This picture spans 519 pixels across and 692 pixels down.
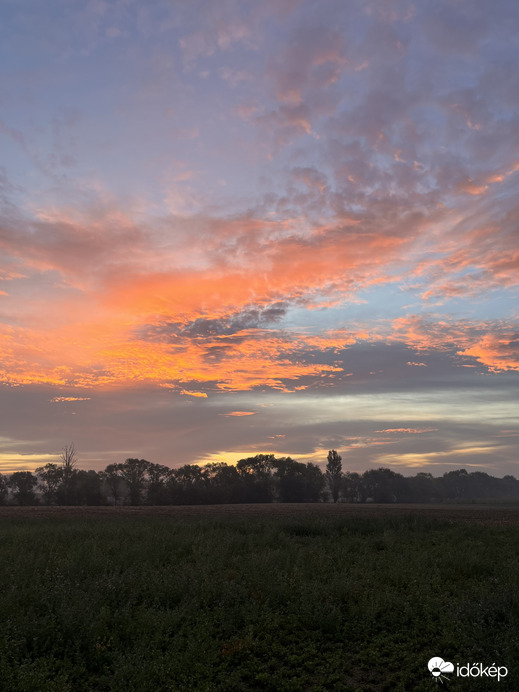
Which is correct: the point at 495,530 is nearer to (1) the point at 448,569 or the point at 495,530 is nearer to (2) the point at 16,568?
(1) the point at 448,569

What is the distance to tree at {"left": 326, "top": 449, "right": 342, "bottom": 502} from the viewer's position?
12631 cm

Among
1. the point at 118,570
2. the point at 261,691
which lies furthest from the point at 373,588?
the point at 118,570

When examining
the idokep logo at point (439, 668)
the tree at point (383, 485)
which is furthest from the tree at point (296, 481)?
the idokep logo at point (439, 668)

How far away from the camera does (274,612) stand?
500 inches

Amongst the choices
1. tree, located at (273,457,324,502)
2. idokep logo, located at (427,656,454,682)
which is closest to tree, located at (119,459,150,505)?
tree, located at (273,457,324,502)

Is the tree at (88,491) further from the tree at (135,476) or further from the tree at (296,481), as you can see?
the tree at (296,481)

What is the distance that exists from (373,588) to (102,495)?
3659 inches

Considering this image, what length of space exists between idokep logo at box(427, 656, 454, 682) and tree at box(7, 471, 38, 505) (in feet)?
338

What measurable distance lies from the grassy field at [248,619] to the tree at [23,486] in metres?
88.0

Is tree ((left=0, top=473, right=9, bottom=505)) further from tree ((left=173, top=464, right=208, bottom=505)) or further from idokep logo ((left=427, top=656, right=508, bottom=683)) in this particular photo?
idokep logo ((left=427, top=656, right=508, bottom=683))

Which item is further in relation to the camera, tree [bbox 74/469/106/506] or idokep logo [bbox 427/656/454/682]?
tree [bbox 74/469/106/506]

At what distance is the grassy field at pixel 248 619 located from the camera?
376 inches

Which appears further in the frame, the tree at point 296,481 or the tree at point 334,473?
the tree at point 334,473

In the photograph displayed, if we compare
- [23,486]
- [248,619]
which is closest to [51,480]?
[23,486]
